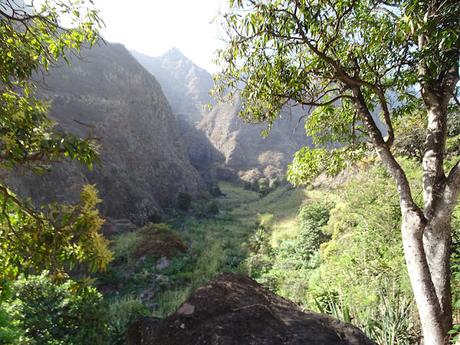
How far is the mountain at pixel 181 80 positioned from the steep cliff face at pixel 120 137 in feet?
158

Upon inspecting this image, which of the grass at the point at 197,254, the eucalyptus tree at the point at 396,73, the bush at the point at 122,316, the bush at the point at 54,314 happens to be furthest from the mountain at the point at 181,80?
the eucalyptus tree at the point at 396,73

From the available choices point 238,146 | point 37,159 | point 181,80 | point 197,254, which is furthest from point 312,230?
point 181,80

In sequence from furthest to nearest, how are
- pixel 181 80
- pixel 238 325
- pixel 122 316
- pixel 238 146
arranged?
pixel 181 80, pixel 238 146, pixel 122 316, pixel 238 325

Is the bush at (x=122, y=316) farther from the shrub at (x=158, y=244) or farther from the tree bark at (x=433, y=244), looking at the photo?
the shrub at (x=158, y=244)

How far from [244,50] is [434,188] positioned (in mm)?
3011

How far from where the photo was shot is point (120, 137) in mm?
34125

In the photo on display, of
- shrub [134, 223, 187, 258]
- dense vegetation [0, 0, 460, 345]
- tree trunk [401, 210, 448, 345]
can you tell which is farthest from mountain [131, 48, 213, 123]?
tree trunk [401, 210, 448, 345]

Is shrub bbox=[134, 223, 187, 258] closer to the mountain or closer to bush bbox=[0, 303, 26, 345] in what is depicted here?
bush bbox=[0, 303, 26, 345]

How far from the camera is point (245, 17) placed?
11.8ft

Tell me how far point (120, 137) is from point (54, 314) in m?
30.9

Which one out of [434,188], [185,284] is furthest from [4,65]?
[185,284]

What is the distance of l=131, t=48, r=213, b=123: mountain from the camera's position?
97.3 m

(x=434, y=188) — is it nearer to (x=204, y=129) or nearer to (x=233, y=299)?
(x=233, y=299)

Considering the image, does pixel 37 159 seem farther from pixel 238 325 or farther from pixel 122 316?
pixel 122 316
